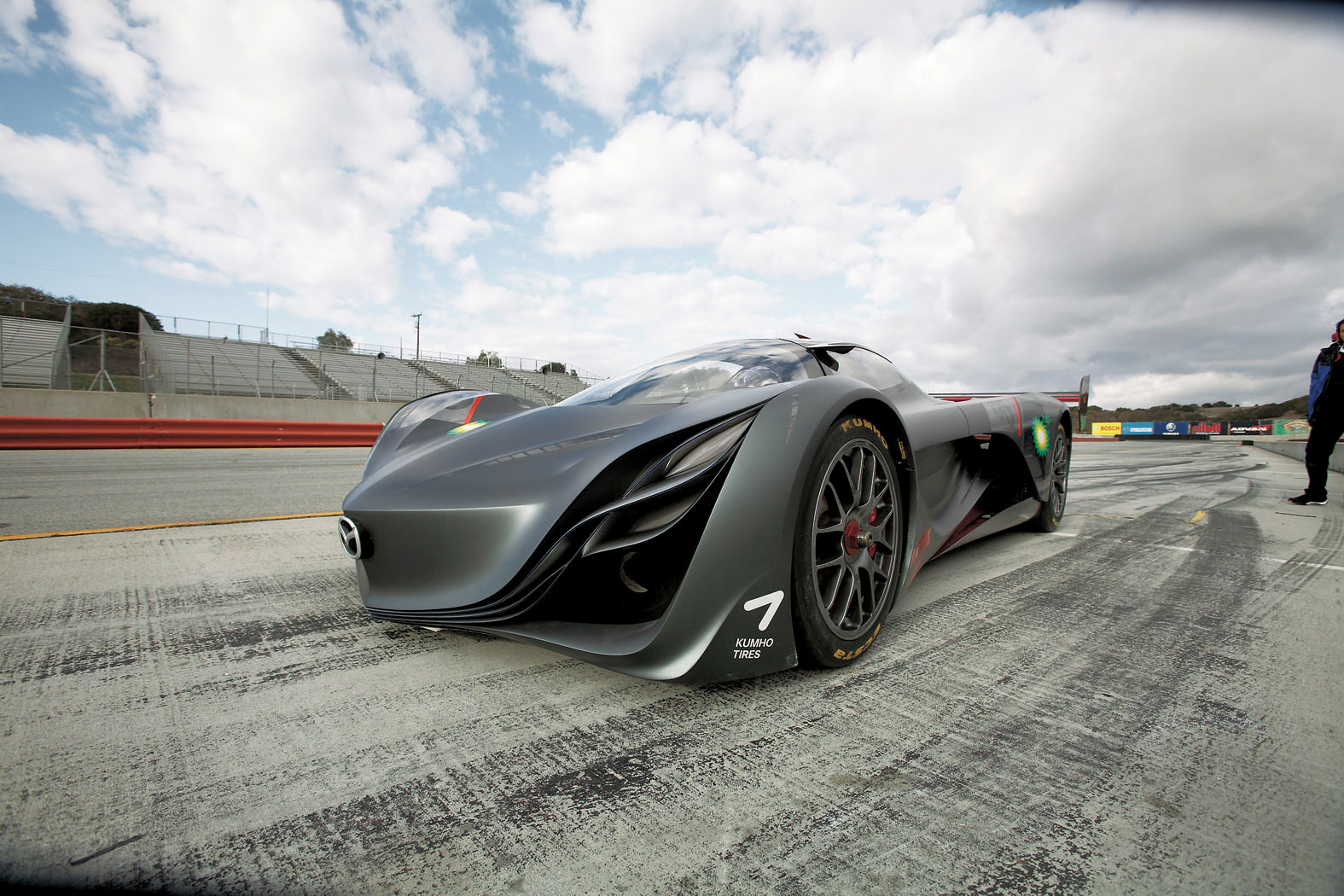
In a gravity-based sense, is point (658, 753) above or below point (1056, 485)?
below

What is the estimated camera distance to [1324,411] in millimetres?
5672

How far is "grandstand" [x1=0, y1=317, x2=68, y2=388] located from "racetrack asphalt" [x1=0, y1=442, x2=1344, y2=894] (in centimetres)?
1641

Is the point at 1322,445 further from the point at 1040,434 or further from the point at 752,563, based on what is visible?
the point at 752,563

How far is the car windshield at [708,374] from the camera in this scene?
2.24 m

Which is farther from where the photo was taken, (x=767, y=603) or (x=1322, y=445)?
(x=1322, y=445)

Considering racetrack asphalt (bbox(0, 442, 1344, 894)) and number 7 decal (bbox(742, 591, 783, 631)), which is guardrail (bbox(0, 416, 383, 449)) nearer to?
racetrack asphalt (bbox(0, 442, 1344, 894))

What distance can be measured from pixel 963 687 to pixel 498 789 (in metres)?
1.22

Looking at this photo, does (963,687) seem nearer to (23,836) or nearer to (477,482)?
(477,482)

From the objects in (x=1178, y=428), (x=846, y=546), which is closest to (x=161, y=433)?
(x=846, y=546)

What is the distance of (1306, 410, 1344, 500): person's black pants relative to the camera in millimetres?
5625

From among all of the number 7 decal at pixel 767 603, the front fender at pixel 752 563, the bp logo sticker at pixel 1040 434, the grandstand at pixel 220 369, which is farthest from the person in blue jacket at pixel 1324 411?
the grandstand at pixel 220 369

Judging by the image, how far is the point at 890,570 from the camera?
210 centimetres

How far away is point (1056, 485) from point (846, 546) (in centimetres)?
300

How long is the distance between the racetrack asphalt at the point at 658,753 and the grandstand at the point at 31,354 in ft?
53.8
